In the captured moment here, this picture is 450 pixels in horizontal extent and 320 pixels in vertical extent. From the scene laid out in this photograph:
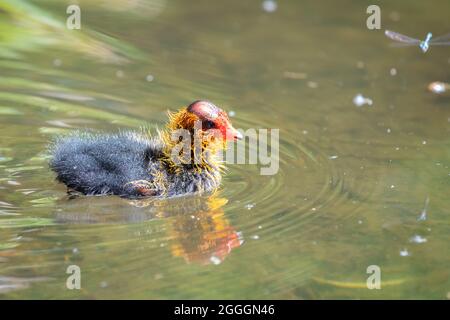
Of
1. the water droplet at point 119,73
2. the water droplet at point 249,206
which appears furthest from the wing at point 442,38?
the water droplet at point 249,206

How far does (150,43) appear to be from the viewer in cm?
938

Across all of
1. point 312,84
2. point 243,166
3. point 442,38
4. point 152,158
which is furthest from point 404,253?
point 442,38

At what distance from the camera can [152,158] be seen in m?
6.26

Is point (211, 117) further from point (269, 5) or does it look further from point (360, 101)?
point (269, 5)

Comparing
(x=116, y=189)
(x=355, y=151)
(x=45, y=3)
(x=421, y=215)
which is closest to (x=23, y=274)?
(x=116, y=189)

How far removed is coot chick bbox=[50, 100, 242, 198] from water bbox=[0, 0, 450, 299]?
5.4 inches

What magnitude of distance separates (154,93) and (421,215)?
11.2ft

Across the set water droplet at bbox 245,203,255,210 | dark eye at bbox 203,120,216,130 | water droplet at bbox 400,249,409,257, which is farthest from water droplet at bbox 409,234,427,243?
dark eye at bbox 203,120,216,130

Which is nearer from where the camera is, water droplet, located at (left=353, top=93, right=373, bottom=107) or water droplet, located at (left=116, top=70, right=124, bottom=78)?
water droplet, located at (left=353, top=93, right=373, bottom=107)

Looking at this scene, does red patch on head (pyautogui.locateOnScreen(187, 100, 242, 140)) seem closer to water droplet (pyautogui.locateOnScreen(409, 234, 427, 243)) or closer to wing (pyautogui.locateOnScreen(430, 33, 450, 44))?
water droplet (pyautogui.locateOnScreen(409, 234, 427, 243))

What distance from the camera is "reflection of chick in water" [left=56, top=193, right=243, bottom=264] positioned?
5176 mm

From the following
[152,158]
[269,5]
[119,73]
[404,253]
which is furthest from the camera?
[269,5]

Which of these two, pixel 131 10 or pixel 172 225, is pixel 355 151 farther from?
pixel 131 10

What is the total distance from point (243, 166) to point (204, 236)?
151cm
